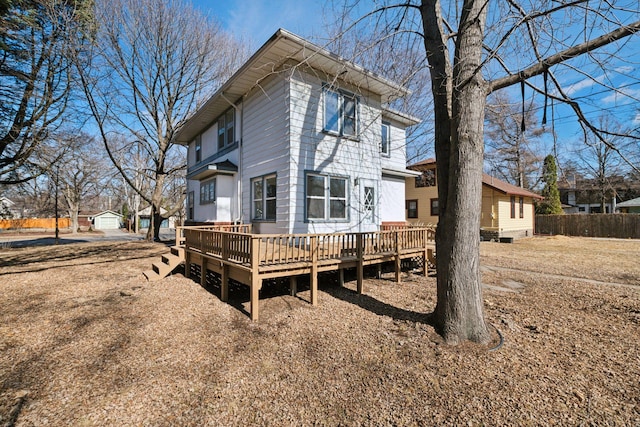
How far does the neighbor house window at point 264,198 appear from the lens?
8823 mm

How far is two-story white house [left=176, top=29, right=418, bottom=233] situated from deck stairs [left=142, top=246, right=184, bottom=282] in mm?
2373

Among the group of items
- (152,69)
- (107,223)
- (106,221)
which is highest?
(152,69)

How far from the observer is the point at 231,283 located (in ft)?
24.4

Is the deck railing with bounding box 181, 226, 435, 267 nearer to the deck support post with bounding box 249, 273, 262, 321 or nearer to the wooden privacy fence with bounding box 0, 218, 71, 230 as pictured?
the deck support post with bounding box 249, 273, 262, 321

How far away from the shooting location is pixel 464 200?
13.1 ft

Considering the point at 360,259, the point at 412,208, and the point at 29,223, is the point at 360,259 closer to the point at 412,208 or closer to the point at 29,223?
the point at 412,208

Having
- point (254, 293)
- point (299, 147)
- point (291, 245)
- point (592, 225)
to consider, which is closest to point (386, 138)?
point (299, 147)

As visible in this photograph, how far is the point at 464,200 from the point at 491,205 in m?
17.1

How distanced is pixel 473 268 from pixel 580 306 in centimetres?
323

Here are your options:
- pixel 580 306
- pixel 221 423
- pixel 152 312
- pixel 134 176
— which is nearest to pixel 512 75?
pixel 580 306

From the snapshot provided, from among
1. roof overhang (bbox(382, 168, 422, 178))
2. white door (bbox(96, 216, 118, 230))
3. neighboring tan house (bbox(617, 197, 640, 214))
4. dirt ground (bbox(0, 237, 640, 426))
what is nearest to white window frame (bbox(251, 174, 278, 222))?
dirt ground (bbox(0, 237, 640, 426))

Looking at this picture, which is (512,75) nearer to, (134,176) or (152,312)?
(152,312)

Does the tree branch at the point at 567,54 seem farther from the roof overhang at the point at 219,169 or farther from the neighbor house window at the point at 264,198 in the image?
the roof overhang at the point at 219,169

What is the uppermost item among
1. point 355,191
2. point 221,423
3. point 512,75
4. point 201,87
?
point 201,87
